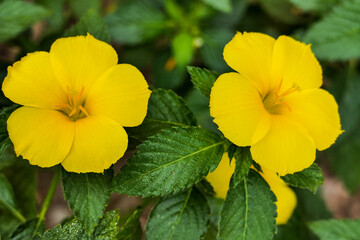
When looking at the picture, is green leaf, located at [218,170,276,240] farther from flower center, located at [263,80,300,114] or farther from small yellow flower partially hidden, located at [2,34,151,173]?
small yellow flower partially hidden, located at [2,34,151,173]

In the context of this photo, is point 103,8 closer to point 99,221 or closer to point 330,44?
point 330,44

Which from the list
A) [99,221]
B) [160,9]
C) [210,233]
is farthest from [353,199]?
[99,221]

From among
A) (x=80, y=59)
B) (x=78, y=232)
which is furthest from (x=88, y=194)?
(x=80, y=59)

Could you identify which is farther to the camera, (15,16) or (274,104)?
(15,16)

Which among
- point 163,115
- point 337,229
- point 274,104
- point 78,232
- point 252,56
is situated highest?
point 252,56

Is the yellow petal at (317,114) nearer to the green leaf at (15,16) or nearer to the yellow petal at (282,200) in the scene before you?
the yellow petal at (282,200)

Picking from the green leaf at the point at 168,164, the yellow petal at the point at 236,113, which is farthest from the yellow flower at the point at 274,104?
the green leaf at the point at 168,164

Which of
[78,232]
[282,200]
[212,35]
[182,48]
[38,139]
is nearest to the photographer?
[38,139]

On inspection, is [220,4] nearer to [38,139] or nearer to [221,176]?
[221,176]
